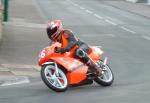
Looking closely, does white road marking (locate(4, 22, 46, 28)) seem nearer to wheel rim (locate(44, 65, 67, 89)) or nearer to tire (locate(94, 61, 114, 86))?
tire (locate(94, 61, 114, 86))

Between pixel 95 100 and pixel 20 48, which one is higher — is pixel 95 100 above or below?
above

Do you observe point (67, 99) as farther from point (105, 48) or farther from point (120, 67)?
point (105, 48)

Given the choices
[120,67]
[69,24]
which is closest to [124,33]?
[69,24]

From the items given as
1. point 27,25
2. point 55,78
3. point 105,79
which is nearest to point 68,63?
point 55,78

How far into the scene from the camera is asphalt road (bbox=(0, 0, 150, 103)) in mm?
11539

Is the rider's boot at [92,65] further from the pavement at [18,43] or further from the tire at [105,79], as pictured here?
the pavement at [18,43]

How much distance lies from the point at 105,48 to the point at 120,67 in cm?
531

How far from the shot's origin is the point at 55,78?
40.6 feet

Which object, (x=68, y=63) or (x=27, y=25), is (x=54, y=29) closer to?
(x=68, y=63)

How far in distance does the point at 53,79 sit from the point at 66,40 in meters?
0.97

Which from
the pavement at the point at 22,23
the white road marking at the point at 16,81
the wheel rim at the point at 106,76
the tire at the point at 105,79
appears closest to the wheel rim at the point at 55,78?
the tire at the point at 105,79

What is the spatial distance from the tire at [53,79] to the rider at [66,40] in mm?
416

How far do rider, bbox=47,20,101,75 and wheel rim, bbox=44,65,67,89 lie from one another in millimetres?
411

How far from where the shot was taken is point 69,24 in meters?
33.0
